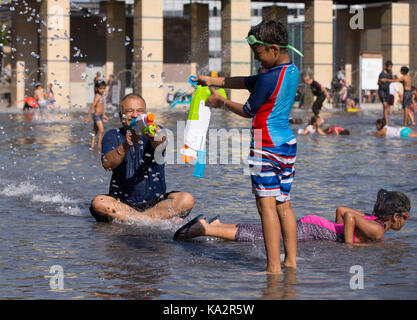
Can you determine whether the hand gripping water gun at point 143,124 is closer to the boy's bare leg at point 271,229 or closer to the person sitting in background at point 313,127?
the boy's bare leg at point 271,229

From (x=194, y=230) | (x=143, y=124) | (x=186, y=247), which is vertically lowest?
(x=186, y=247)

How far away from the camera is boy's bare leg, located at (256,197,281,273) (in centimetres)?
577

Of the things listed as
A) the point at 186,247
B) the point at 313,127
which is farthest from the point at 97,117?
the point at 186,247

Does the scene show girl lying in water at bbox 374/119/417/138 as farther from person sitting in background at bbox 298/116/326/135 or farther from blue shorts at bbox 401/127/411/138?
person sitting in background at bbox 298/116/326/135

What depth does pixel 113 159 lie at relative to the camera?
7.41m

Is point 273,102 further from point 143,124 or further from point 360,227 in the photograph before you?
point 360,227

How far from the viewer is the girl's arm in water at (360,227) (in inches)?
272

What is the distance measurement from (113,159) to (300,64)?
40.4 metres

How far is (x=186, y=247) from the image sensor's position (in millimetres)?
6910

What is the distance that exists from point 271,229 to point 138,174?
232cm

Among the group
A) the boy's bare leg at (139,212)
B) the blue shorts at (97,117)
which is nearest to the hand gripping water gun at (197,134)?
the boy's bare leg at (139,212)

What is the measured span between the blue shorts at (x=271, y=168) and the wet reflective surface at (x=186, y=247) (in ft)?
2.02
